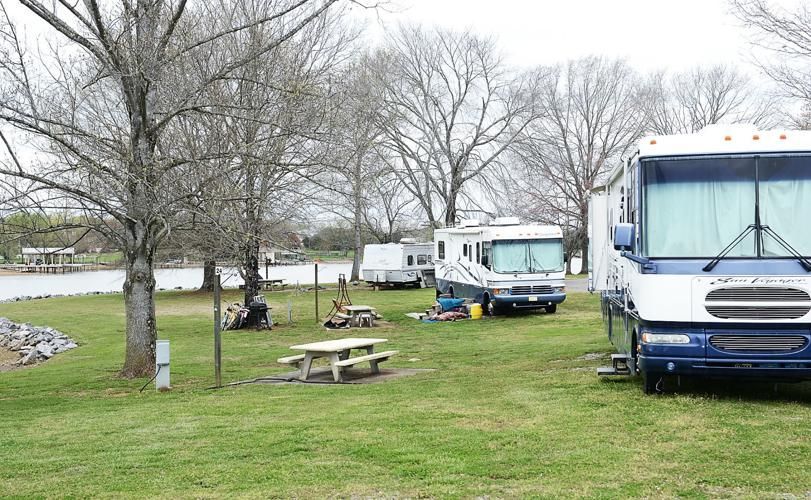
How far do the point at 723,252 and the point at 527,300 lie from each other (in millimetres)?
15212

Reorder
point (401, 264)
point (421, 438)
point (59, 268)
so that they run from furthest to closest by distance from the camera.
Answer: point (59, 268)
point (401, 264)
point (421, 438)

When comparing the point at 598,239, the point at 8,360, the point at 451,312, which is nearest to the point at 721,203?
the point at 598,239

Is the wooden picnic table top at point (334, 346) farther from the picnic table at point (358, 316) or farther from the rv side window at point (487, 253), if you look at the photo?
the rv side window at point (487, 253)

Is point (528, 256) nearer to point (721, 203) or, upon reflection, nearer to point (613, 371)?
point (613, 371)

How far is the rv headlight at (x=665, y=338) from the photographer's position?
306 inches

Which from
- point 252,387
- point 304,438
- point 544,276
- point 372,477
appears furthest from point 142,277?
point 544,276

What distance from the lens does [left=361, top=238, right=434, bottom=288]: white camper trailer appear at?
129 feet

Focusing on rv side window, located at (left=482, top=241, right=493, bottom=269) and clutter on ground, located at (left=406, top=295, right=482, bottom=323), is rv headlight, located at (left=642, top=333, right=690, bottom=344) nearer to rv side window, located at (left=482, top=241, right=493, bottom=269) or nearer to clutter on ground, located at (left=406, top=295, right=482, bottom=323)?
rv side window, located at (left=482, top=241, right=493, bottom=269)

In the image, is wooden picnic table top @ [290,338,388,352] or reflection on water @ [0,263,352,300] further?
reflection on water @ [0,263,352,300]

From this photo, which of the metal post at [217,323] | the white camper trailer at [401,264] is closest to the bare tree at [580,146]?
the white camper trailer at [401,264]

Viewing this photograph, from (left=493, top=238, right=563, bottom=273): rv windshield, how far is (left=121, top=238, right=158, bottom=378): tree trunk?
11688 mm

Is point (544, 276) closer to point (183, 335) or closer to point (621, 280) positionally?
point (183, 335)

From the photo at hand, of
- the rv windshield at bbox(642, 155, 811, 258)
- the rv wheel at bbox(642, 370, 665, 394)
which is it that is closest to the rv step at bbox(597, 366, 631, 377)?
the rv wheel at bbox(642, 370, 665, 394)

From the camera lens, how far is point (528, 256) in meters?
23.2
